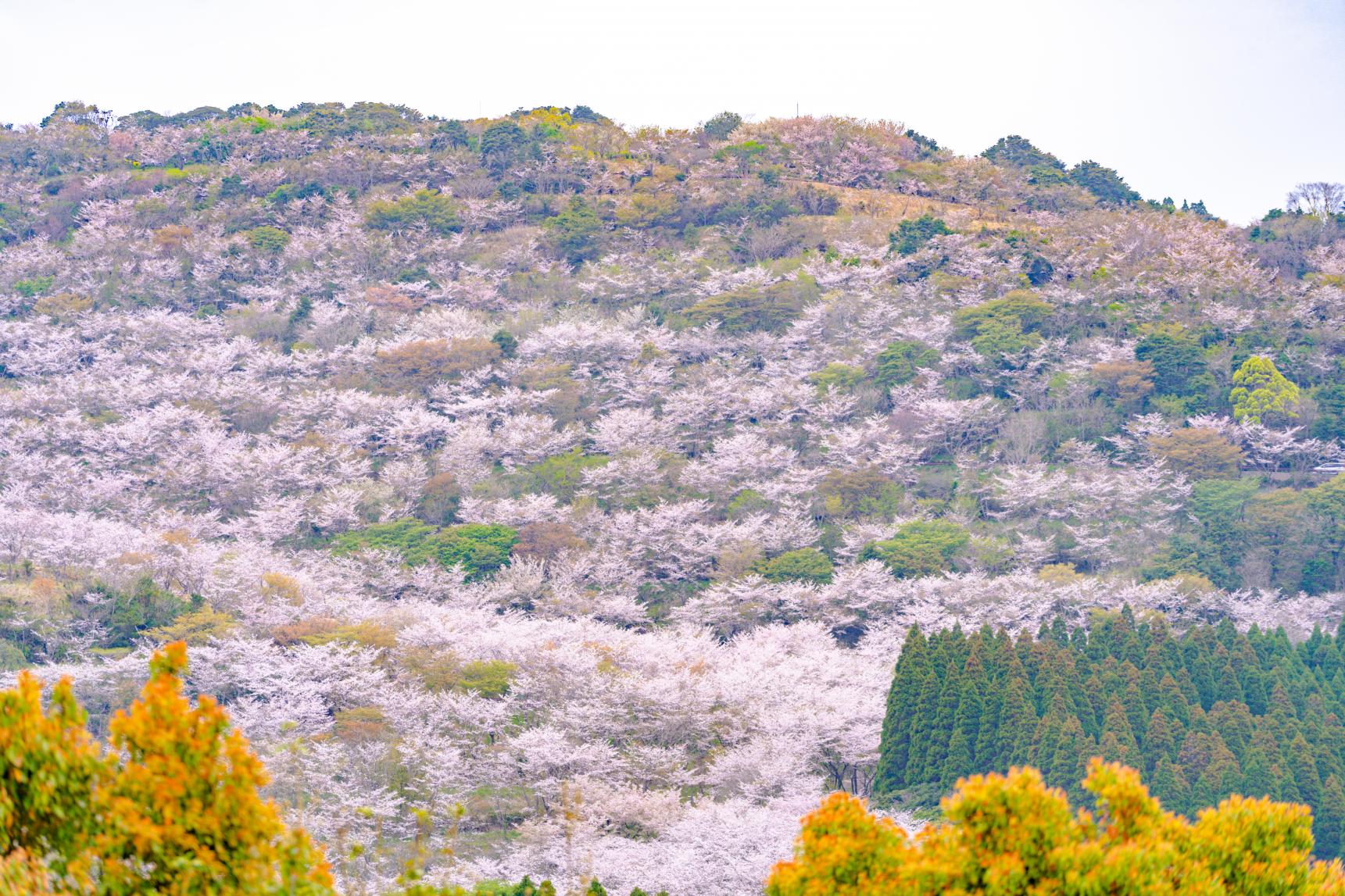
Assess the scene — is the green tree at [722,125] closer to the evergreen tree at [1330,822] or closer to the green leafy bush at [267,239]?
the green leafy bush at [267,239]

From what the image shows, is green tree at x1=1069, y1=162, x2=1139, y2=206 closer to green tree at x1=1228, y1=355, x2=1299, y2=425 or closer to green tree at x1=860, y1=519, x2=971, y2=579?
green tree at x1=1228, y1=355, x2=1299, y2=425

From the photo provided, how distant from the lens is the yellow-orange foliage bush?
5320 mm

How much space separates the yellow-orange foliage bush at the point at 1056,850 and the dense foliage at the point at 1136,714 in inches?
437

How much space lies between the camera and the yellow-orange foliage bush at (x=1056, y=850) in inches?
209

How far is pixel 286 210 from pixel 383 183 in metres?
4.21

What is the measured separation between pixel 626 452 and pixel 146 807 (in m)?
27.5

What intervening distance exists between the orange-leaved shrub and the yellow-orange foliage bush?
2.62 metres

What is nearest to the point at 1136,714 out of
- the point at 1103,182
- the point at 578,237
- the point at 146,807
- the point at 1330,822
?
the point at 1330,822

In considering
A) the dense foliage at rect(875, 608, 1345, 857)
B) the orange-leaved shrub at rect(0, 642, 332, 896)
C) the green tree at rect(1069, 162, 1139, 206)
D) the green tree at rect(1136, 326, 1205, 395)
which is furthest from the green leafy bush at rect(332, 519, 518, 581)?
the green tree at rect(1069, 162, 1139, 206)

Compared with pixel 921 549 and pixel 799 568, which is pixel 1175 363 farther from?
pixel 799 568

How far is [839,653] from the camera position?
74.8 feet

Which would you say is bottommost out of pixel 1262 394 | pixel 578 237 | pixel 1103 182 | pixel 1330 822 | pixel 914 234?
pixel 1330 822

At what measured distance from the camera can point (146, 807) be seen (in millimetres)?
4422

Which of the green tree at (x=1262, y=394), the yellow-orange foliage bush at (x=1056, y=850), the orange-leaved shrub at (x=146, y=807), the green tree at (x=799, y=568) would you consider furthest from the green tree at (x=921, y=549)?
the orange-leaved shrub at (x=146, y=807)
